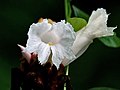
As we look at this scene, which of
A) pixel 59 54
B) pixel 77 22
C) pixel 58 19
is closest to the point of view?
pixel 59 54

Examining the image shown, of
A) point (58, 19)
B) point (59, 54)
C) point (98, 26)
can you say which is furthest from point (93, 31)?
point (58, 19)

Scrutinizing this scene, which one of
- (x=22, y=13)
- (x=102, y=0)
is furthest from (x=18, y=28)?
(x=102, y=0)

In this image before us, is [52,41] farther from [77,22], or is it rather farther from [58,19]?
[58,19]

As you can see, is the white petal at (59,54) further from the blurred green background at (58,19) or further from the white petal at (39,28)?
the blurred green background at (58,19)

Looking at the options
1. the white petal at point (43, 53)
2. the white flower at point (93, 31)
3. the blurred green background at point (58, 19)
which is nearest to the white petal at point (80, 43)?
the white flower at point (93, 31)

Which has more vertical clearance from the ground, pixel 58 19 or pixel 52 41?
pixel 58 19

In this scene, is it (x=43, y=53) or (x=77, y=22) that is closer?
(x=43, y=53)

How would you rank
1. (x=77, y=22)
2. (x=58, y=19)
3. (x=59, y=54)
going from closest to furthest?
(x=59, y=54) < (x=77, y=22) < (x=58, y=19)
